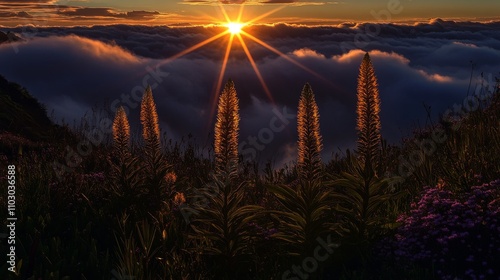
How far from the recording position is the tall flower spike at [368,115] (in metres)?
5.18

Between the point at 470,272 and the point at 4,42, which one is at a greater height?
the point at 4,42

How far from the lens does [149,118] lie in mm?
6816

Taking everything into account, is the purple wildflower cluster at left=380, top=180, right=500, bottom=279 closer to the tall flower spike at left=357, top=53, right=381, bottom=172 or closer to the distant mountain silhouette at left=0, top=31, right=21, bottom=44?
the tall flower spike at left=357, top=53, right=381, bottom=172

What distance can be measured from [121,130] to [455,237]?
4088mm

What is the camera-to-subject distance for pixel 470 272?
5.05 metres

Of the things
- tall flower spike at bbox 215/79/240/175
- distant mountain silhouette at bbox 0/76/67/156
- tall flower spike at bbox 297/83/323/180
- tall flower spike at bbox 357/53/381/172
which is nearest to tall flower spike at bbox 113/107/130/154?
tall flower spike at bbox 215/79/240/175

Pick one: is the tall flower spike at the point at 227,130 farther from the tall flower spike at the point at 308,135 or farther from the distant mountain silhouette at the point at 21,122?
the distant mountain silhouette at the point at 21,122

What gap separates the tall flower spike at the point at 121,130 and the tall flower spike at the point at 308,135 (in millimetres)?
Result: 2702

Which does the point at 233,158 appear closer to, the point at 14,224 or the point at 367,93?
the point at 367,93

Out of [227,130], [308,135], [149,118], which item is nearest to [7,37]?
[149,118]

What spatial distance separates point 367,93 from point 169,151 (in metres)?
7.40

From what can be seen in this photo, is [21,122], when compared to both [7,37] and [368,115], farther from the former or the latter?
[7,37]

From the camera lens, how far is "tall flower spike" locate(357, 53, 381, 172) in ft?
17.0

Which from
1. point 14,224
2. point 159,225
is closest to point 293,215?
point 159,225
